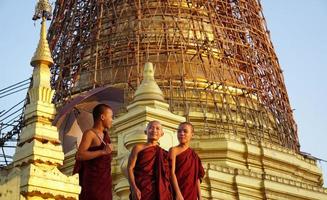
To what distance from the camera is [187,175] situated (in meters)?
9.29

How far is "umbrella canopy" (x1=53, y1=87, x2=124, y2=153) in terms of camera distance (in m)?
24.8

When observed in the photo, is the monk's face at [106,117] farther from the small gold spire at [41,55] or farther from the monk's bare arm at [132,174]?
the small gold spire at [41,55]

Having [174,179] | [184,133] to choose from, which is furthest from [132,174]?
[184,133]

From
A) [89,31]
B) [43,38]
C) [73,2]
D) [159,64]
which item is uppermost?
[73,2]

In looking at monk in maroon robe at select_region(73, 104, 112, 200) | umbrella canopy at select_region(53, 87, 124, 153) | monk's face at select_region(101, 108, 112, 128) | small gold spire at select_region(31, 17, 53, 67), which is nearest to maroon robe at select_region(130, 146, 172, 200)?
monk in maroon robe at select_region(73, 104, 112, 200)

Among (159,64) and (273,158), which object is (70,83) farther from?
(273,158)

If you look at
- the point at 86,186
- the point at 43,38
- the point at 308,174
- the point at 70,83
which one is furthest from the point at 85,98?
the point at 86,186

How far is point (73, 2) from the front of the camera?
3039 cm

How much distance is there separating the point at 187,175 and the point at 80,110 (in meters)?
16.6

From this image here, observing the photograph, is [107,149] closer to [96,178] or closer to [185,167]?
[96,178]

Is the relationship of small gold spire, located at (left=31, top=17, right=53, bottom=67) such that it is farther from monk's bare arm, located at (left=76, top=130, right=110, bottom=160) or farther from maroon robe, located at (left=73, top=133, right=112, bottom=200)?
maroon robe, located at (left=73, top=133, right=112, bottom=200)

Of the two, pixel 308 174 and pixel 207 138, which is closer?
pixel 207 138

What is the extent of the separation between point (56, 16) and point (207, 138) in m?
9.87

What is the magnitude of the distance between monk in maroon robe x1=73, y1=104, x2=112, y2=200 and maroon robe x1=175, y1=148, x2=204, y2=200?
1.01m
